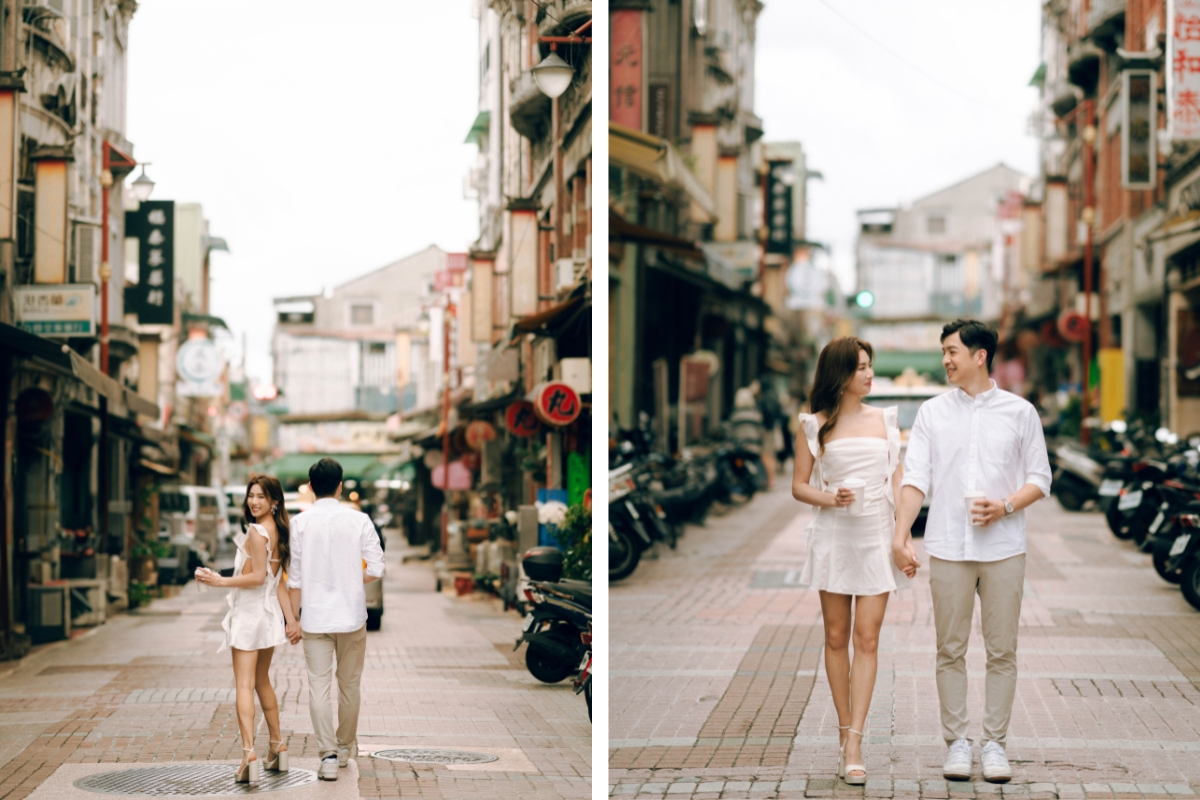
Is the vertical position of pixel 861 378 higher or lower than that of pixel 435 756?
higher

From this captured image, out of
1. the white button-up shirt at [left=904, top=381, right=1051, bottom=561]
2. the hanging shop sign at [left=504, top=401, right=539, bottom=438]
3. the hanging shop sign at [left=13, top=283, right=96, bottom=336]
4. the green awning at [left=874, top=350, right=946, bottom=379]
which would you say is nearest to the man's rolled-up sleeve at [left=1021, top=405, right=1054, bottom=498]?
the white button-up shirt at [left=904, top=381, right=1051, bottom=561]

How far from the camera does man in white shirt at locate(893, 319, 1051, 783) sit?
5297 mm

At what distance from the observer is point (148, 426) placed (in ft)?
25.0

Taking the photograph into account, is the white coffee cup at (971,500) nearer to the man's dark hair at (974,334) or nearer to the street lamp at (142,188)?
the man's dark hair at (974,334)

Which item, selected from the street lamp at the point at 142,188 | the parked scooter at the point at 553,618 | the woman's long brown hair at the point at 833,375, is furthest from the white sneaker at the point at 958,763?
the street lamp at the point at 142,188

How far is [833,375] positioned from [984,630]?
1.10m

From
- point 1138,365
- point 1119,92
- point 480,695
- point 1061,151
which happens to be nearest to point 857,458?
point 480,695

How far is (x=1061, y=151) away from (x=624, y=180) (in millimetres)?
27071

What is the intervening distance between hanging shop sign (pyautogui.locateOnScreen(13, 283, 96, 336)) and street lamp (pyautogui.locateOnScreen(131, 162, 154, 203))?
455 millimetres

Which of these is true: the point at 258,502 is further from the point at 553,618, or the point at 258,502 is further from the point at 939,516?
the point at 939,516

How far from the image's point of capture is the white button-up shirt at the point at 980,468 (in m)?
5.30

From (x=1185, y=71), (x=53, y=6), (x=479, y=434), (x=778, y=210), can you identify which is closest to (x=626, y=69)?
(x=1185, y=71)

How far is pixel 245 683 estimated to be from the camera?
569 cm

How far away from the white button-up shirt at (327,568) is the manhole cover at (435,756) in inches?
23.4
